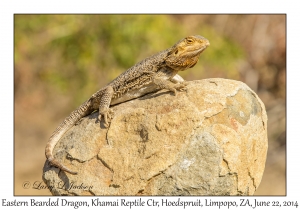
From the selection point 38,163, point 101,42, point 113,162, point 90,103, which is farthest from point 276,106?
point 113,162

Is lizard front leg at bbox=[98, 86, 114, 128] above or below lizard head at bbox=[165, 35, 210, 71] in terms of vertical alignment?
below

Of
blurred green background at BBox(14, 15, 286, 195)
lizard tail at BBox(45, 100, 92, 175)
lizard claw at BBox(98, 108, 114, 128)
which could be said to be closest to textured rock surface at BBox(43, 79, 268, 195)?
lizard claw at BBox(98, 108, 114, 128)

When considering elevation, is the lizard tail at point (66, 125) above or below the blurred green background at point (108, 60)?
below

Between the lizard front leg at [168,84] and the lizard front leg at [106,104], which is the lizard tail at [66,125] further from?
the lizard front leg at [168,84]

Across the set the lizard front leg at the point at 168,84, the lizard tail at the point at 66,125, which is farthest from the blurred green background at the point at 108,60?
the lizard front leg at the point at 168,84

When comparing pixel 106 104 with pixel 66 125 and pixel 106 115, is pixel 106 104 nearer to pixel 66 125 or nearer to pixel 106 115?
pixel 106 115

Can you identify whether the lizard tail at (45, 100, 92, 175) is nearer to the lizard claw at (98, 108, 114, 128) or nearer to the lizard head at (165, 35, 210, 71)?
the lizard claw at (98, 108, 114, 128)

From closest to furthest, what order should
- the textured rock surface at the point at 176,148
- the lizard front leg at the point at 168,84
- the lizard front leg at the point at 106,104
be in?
the textured rock surface at the point at 176,148 → the lizard front leg at the point at 168,84 → the lizard front leg at the point at 106,104
